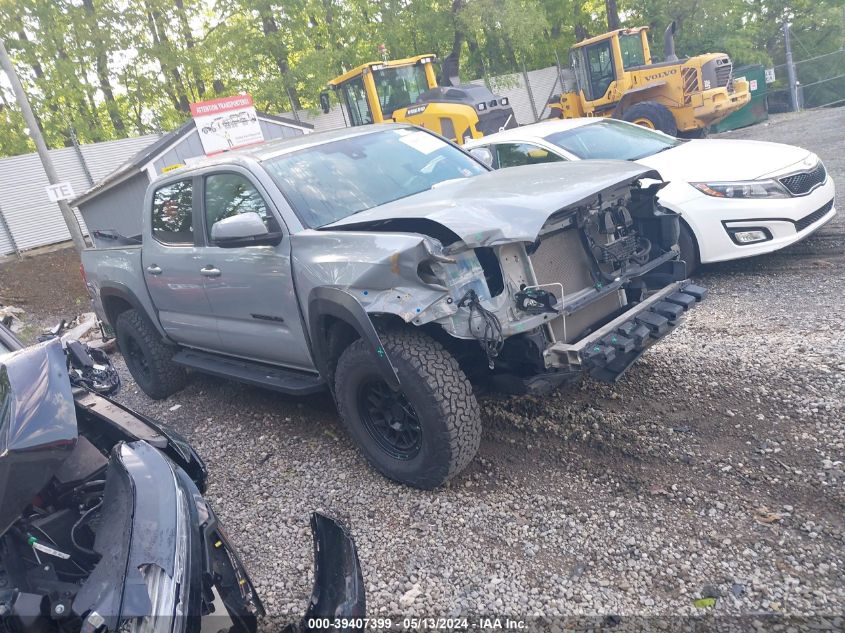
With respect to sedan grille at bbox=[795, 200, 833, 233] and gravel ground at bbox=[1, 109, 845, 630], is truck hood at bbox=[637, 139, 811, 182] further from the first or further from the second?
gravel ground at bbox=[1, 109, 845, 630]

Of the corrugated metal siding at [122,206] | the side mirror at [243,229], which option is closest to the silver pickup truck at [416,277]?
the side mirror at [243,229]

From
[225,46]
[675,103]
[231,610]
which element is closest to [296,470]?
[231,610]

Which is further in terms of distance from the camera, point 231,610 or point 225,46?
point 225,46

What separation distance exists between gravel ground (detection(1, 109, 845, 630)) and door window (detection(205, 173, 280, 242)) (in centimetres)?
158

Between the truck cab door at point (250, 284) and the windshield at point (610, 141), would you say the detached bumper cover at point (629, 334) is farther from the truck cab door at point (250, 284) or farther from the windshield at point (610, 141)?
the windshield at point (610, 141)

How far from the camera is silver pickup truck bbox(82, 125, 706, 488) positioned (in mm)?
3238

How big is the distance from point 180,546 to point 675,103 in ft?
50.7

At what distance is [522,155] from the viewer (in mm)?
6988

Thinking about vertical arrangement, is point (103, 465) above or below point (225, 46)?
below

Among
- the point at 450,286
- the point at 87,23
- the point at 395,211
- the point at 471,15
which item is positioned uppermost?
the point at 87,23

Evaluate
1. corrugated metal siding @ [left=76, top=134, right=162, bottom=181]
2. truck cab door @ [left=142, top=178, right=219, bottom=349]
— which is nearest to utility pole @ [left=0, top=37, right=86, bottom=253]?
corrugated metal siding @ [left=76, top=134, right=162, bottom=181]

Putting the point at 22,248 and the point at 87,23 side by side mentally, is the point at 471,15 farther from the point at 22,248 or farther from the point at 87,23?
the point at 22,248

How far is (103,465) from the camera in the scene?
262 cm

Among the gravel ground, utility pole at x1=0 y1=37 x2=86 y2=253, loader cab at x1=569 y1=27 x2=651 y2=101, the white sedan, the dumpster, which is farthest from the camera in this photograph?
the dumpster
